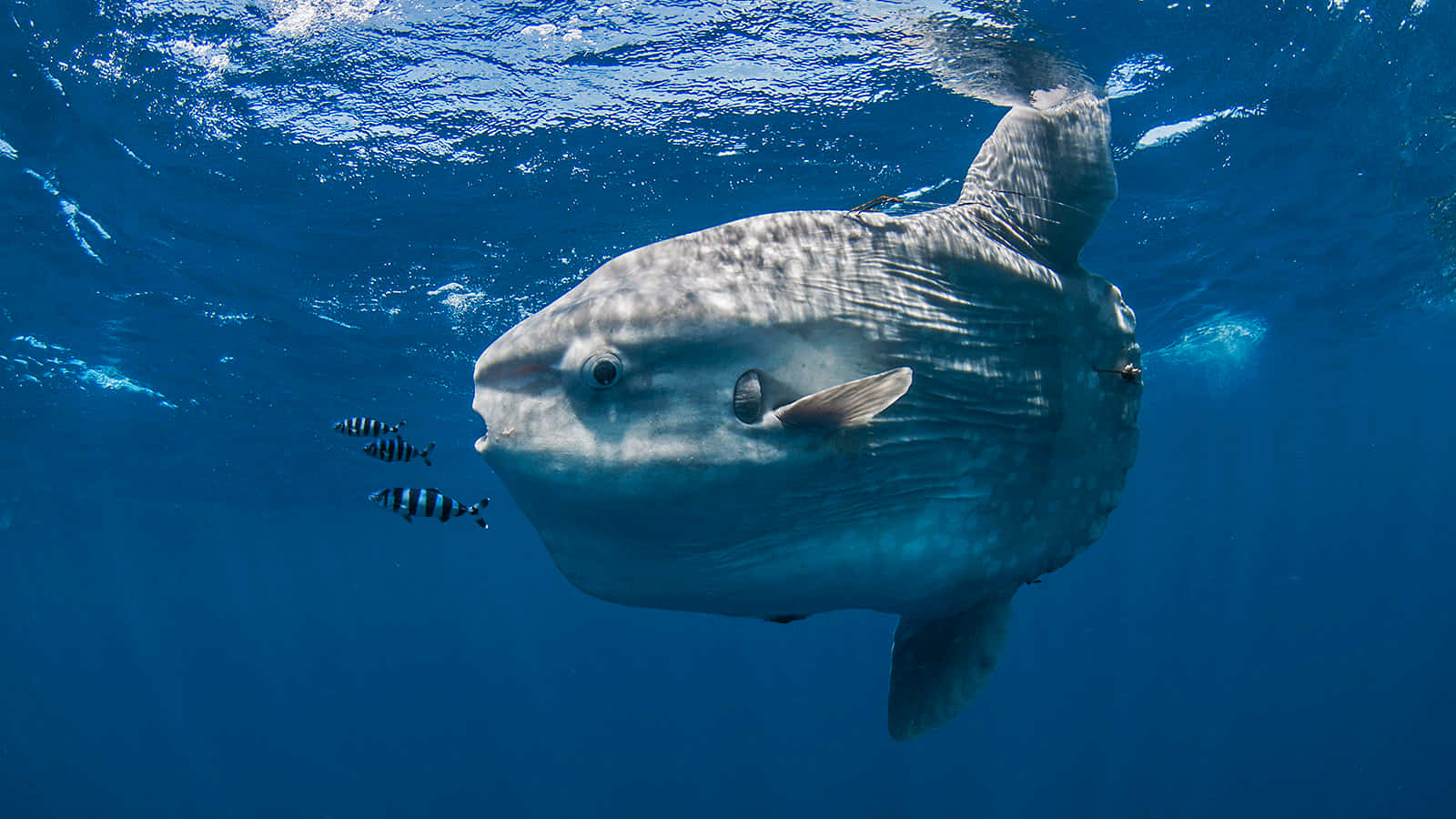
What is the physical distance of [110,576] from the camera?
44.0 metres

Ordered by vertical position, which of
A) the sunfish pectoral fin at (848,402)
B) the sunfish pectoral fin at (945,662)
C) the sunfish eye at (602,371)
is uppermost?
the sunfish eye at (602,371)

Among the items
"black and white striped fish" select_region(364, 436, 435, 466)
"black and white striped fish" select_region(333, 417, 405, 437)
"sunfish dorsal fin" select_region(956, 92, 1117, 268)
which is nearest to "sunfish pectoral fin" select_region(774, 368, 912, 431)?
"sunfish dorsal fin" select_region(956, 92, 1117, 268)

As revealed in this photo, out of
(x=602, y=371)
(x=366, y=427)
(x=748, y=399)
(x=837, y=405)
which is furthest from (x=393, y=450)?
(x=837, y=405)

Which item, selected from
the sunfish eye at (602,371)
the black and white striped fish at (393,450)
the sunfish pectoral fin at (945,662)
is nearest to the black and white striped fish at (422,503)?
the black and white striped fish at (393,450)

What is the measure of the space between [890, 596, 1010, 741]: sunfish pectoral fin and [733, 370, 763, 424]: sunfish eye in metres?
1.28

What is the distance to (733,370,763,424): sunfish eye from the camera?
5.10 ft

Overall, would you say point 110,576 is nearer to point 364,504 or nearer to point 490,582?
point 364,504

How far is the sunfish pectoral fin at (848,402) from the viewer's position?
59.1 inches

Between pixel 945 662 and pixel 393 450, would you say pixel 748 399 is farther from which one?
pixel 393 450

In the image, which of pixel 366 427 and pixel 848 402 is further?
pixel 366 427

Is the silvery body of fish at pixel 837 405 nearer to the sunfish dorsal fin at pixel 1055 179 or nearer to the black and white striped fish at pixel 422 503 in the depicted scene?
the sunfish dorsal fin at pixel 1055 179

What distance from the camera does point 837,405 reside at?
152 centimetres

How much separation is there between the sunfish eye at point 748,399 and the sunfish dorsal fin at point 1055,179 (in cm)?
124

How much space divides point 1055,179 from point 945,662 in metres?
1.64
